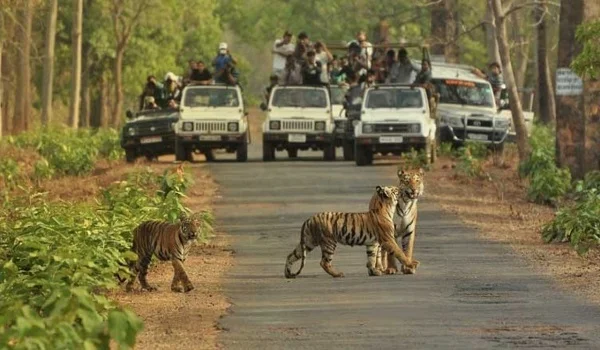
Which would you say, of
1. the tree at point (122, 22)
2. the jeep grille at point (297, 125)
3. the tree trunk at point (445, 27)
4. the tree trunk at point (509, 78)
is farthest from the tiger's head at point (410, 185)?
the tree at point (122, 22)

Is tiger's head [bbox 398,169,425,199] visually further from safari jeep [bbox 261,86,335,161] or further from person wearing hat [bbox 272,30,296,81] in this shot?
person wearing hat [bbox 272,30,296,81]

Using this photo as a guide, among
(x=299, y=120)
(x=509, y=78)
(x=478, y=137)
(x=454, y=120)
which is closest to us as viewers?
(x=509, y=78)

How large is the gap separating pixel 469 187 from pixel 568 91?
400cm

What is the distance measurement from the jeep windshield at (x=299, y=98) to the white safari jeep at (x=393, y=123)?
279 cm

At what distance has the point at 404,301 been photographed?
Answer: 53.5ft

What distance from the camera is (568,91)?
3136cm

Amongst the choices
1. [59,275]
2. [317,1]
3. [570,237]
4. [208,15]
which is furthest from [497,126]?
[317,1]

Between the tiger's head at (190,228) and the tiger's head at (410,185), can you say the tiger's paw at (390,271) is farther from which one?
the tiger's head at (190,228)

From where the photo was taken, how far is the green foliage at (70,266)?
1149 centimetres

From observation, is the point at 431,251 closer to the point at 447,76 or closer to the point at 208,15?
the point at 447,76

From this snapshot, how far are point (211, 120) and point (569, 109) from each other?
1252 centimetres

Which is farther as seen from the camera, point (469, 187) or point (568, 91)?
point (469, 187)

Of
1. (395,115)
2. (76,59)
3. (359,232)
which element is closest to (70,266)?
(359,232)

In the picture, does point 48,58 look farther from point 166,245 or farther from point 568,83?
point 166,245
